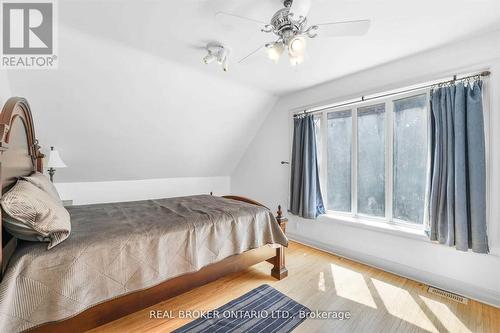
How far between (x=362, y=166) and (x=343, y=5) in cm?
199

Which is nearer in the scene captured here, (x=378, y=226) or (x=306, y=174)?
(x=378, y=226)

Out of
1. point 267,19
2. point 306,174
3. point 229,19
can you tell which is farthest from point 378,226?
point 229,19

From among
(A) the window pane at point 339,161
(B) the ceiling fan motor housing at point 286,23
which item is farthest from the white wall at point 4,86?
(A) the window pane at point 339,161

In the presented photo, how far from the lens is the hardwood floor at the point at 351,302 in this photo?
1706 millimetres

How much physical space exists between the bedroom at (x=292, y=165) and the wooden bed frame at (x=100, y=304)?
14 mm

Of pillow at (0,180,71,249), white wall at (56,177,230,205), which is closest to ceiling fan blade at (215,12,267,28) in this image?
pillow at (0,180,71,249)

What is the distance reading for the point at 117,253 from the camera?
142cm

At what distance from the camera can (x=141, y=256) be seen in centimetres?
152

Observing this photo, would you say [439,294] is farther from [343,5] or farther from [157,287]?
[343,5]

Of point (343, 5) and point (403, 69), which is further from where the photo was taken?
point (403, 69)

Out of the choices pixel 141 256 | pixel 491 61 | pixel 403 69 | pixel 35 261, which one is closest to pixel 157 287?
pixel 141 256

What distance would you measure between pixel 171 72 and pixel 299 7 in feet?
6.06

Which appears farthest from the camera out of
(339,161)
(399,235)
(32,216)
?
(339,161)

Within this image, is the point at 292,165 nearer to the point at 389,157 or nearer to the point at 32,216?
the point at 389,157
